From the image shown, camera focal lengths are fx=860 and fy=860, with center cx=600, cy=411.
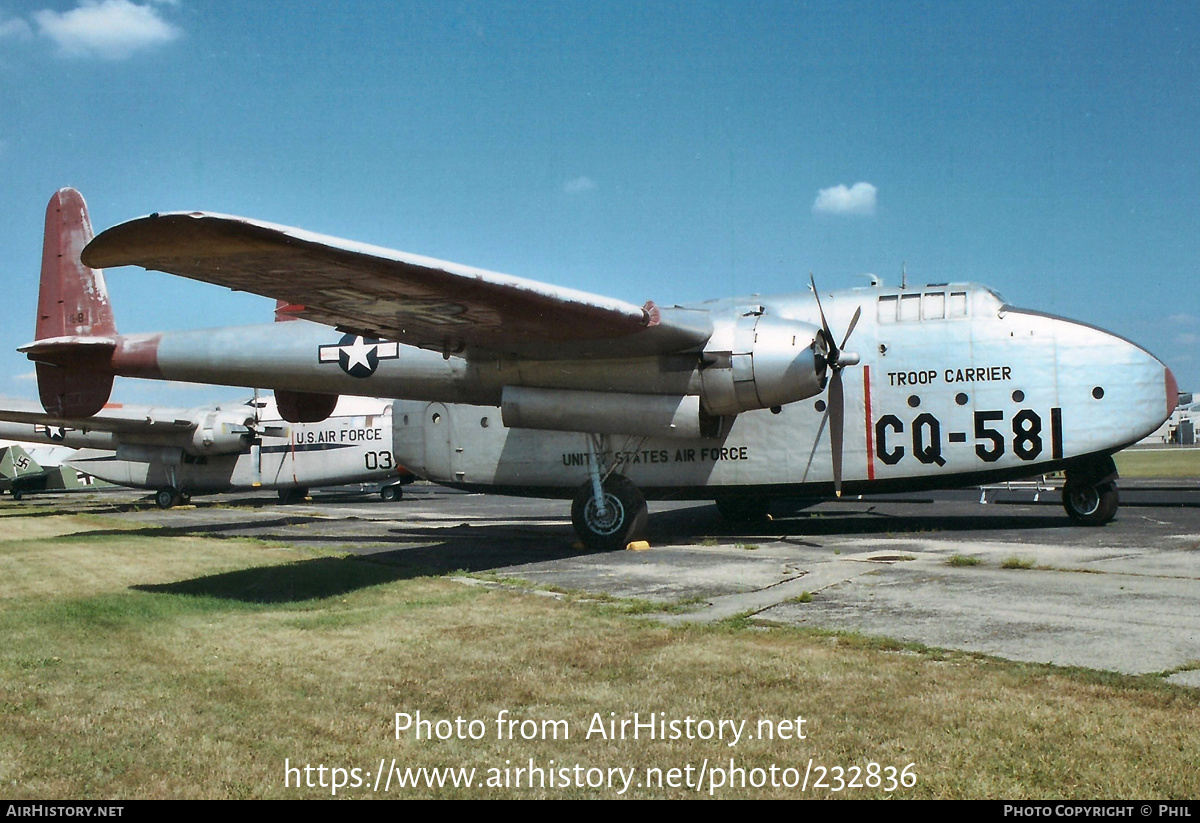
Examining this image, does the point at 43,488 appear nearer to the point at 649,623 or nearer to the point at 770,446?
the point at 770,446

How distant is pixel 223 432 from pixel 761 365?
78.2 ft

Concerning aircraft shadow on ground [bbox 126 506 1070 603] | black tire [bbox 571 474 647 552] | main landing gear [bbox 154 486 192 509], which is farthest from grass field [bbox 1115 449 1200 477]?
main landing gear [bbox 154 486 192 509]

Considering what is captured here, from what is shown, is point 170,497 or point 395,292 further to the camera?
point 170,497

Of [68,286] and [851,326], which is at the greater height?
→ [68,286]

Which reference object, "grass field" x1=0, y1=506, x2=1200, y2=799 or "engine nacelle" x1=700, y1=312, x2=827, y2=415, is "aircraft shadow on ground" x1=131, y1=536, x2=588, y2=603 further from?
"engine nacelle" x1=700, y1=312, x2=827, y2=415

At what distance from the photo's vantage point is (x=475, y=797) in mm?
3852

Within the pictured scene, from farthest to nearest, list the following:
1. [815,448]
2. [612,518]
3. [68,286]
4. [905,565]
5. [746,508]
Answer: [68,286] → [746,508] → [815,448] → [612,518] → [905,565]

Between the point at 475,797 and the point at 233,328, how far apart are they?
12.8 meters

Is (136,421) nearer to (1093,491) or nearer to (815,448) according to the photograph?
(815,448)

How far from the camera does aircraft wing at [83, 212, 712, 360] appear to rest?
25.4ft

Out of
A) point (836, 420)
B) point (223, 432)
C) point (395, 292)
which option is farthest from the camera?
point (223, 432)

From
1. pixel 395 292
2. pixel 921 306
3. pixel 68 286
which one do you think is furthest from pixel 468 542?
pixel 68 286

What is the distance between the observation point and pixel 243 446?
1212 inches

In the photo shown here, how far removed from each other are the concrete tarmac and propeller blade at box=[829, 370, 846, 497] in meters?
1.06
